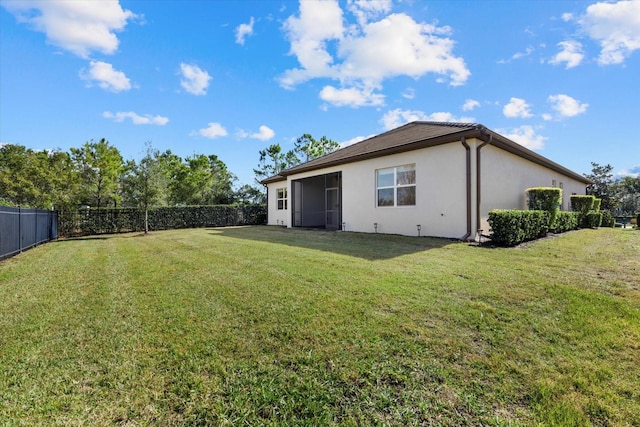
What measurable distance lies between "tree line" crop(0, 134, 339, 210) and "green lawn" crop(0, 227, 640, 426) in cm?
1105

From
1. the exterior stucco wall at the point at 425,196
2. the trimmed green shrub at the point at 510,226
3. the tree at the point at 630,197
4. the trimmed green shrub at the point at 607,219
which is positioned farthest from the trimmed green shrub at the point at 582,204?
the tree at the point at 630,197

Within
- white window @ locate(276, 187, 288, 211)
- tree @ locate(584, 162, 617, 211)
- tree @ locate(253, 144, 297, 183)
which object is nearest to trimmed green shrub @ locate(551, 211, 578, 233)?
white window @ locate(276, 187, 288, 211)

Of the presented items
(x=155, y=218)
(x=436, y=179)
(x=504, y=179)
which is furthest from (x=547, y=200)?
(x=155, y=218)

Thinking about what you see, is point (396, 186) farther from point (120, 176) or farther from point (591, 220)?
point (120, 176)

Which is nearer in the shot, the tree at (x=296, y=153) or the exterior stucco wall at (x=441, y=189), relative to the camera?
the exterior stucco wall at (x=441, y=189)

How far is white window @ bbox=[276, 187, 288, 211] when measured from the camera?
64.2 feet

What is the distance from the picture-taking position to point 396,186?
1139 cm

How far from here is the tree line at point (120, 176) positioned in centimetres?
1537

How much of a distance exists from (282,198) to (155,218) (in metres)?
7.82

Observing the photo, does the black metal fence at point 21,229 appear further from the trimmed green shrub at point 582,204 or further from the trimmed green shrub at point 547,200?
the trimmed green shrub at point 582,204

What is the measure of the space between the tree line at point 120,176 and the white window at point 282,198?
6739 mm

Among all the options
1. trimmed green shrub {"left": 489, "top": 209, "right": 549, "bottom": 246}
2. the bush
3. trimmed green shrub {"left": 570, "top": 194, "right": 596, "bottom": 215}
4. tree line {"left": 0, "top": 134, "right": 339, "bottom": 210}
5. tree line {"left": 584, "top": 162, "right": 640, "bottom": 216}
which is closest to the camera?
trimmed green shrub {"left": 489, "top": 209, "right": 549, "bottom": 246}

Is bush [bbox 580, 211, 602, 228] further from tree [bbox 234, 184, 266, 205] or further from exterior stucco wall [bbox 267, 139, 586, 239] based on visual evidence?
tree [bbox 234, 184, 266, 205]

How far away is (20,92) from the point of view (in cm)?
1259
